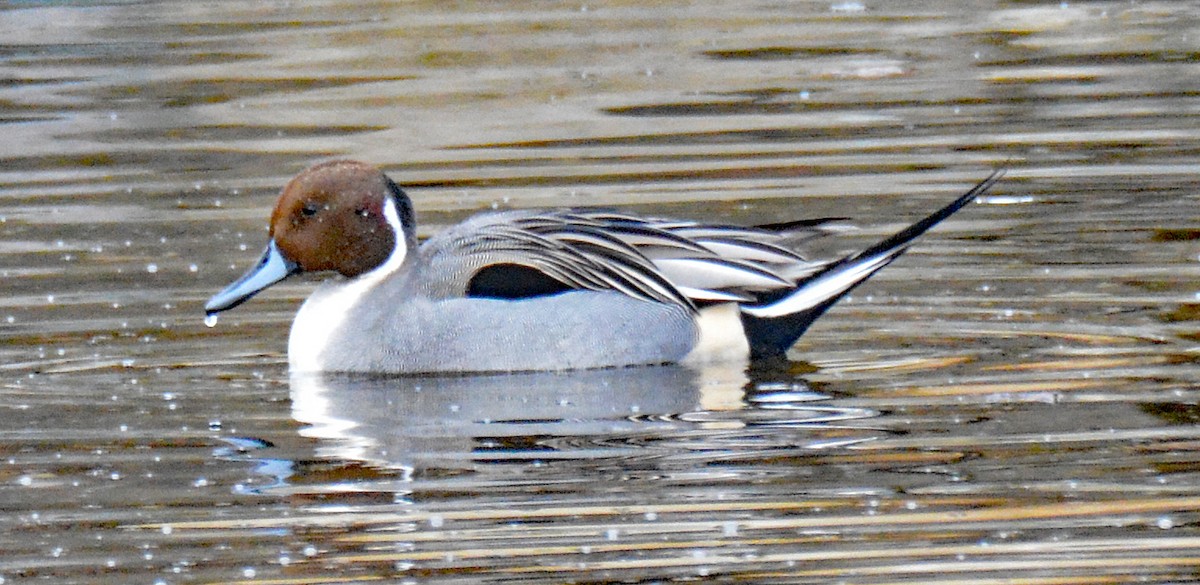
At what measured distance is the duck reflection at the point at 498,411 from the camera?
20.0ft

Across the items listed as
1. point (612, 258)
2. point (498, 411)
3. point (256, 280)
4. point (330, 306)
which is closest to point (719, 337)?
point (612, 258)

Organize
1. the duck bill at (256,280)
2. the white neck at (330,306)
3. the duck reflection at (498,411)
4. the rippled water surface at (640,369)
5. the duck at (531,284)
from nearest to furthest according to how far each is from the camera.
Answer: the rippled water surface at (640,369) → the duck reflection at (498,411) → the duck at (531,284) → the white neck at (330,306) → the duck bill at (256,280)

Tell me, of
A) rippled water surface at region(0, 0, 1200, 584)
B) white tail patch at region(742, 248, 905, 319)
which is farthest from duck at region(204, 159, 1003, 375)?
rippled water surface at region(0, 0, 1200, 584)

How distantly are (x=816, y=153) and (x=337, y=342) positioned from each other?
3.97 metres

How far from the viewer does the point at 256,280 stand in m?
7.44

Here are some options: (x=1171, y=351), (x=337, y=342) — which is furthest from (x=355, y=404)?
(x=1171, y=351)

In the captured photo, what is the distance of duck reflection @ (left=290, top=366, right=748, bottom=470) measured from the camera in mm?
6086

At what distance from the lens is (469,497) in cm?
557

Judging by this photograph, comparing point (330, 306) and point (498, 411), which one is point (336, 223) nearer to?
point (330, 306)

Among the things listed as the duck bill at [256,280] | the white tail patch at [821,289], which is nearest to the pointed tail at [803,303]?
the white tail patch at [821,289]

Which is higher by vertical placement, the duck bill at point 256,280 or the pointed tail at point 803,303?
the duck bill at point 256,280

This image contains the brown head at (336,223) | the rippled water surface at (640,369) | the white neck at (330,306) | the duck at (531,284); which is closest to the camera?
the rippled water surface at (640,369)

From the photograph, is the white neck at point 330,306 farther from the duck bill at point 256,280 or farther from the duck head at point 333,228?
the duck bill at point 256,280

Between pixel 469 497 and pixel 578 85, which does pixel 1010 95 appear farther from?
pixel 469 497
